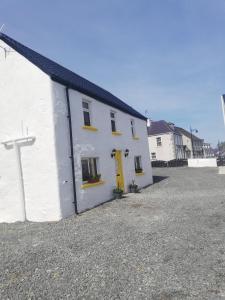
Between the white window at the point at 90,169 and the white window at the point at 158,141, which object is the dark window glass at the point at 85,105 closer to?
the white window at the point at 90,169

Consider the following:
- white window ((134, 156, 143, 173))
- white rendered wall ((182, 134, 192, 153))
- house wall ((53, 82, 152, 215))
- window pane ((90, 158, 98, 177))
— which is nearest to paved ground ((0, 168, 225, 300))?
house wall ((53, 82, 152, 215))

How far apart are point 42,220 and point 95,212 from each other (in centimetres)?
209

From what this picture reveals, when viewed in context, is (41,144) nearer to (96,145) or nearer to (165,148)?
(96,145)

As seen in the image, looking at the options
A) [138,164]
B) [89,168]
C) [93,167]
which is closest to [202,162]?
[138,164]

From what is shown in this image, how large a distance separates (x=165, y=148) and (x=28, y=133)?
4202cm

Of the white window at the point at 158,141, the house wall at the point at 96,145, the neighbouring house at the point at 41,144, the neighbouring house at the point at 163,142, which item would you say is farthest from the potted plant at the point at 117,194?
the white window at the point at 158,141

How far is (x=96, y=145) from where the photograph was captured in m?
13.7

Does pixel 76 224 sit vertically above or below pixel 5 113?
below

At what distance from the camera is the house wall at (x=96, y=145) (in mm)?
11305

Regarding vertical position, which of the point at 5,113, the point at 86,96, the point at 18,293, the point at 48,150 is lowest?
the point at 18,293

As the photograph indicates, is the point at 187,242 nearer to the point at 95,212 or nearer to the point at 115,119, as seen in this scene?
the point at 95,212

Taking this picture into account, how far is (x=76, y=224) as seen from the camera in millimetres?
9688

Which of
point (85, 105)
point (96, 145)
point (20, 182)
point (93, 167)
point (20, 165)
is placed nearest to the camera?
point (20, 182)

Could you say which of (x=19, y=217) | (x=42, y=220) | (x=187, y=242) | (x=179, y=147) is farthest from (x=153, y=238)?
(x=179, y=147)
